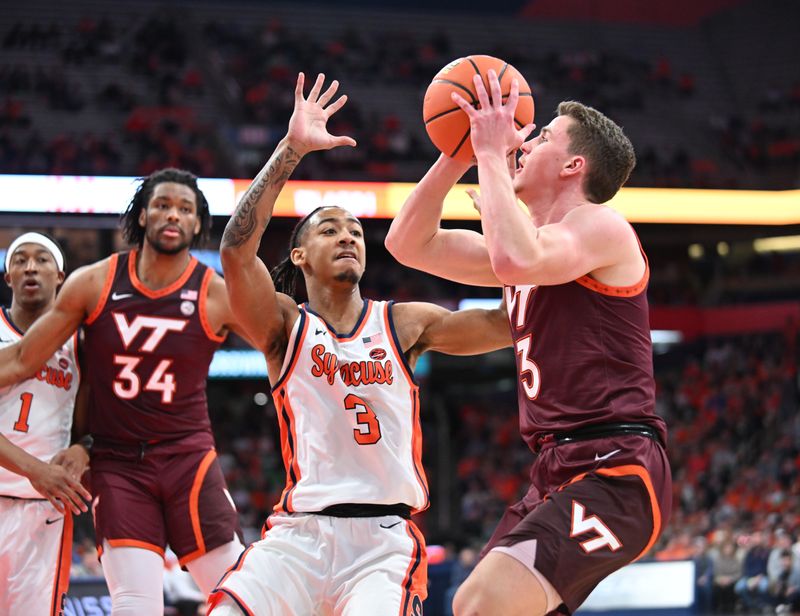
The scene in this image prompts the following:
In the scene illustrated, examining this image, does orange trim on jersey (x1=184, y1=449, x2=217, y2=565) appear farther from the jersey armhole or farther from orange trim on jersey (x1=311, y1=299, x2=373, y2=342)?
orange trim on jersey (x1=311, y1=299, x2=373, y2=342)

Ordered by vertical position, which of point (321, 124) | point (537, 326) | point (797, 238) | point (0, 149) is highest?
point (0, 149)

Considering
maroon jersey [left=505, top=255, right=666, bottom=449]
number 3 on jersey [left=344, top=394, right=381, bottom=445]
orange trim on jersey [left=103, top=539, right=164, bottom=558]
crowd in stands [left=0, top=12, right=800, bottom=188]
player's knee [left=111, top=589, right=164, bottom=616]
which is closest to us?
maroon jersey [left=505, top=255, right=666, bottom=449]

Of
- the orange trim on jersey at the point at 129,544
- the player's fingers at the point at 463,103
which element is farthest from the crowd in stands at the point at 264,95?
the player's fingers at the point at 463,103

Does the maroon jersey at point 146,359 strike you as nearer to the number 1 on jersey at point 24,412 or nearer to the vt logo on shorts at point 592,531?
the number 1 on jersey at point 24,412

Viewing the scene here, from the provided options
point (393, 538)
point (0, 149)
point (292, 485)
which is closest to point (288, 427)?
point (292, 485)

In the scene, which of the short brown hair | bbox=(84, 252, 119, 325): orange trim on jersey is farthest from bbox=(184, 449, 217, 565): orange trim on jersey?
the short brown hair

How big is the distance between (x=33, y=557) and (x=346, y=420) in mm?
1822

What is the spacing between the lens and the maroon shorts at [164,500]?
4.84m

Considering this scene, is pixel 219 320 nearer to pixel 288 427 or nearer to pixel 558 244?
pixel 288 427

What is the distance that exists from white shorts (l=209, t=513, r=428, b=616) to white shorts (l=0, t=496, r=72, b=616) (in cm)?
144

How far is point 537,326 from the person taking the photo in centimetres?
369

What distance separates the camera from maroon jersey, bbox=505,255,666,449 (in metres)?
3.54

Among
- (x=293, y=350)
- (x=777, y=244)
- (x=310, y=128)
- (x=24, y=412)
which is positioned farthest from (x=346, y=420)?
(x=777, y=244)

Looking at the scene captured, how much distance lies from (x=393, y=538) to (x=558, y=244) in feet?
4.28
